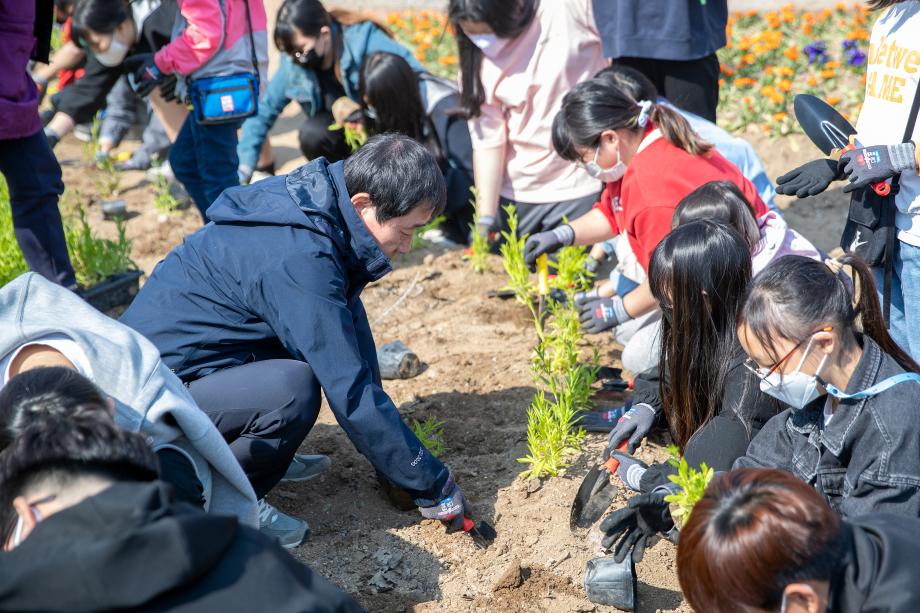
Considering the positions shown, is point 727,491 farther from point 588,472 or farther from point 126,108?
point 126,108

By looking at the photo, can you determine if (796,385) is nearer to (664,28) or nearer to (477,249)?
(664,28)

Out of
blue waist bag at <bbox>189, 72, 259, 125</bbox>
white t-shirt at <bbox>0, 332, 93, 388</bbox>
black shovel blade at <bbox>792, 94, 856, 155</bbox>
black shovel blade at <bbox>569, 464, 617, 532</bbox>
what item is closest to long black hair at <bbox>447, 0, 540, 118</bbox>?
blue waist bag at <bbox>189, 72, 259, 125</bbox>

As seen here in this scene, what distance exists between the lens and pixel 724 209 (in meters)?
3.10

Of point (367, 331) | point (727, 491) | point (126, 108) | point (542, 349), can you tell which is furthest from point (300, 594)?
point (126, 108)

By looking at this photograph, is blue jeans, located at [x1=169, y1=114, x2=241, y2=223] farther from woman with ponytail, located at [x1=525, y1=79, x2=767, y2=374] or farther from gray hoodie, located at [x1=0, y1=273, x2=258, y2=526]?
gray hoodie, located at [x1=0, y1=273, x2=258, y2=526]

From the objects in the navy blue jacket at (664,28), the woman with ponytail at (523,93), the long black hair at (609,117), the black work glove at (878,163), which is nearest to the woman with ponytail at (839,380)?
the black work glove at (878,163)

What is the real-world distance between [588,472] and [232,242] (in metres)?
1.35

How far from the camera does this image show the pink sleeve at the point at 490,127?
479cm

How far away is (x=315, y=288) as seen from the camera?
8.75 feet

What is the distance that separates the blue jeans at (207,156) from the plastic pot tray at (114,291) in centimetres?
56

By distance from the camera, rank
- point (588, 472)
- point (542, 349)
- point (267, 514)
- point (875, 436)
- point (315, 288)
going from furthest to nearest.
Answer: point (542, 349)
point (588, 472)
point (267, 514)
point (315, 288)
point (875, 436)

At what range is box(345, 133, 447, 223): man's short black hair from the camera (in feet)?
9.02

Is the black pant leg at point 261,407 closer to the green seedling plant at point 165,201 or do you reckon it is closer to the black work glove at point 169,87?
the black work glove at point 169,87

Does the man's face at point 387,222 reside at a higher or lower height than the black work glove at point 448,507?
higher
